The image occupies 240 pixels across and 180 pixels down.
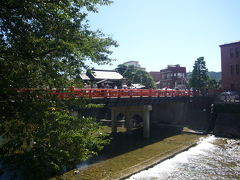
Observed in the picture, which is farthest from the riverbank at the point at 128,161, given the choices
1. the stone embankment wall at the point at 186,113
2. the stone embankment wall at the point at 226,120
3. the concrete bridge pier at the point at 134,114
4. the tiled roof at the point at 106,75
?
the tiled roof at the point at 106,75

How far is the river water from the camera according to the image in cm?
1251

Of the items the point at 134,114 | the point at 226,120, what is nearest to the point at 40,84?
the point at 134,114

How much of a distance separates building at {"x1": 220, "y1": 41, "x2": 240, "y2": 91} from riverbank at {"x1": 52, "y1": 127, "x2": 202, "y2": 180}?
20734 mm

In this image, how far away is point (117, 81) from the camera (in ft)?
122

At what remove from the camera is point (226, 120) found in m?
27.3

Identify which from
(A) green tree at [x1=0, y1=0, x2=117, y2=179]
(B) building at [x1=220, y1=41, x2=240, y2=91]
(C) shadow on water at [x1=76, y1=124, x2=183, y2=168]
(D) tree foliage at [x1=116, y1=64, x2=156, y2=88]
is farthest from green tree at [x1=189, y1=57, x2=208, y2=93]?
(A) green tree at [x1=0, y1=0, x2=117, y2=179]

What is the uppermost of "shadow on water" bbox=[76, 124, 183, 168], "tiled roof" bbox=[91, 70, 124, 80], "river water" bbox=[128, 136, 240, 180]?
"tiled roof" bbox=[91, 70, 124, 80]

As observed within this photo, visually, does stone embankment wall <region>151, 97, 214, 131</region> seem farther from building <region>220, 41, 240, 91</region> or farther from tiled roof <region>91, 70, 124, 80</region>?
tiled roof <region>91, 70, 124, 80</region>

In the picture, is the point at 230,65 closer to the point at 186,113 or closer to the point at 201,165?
the point at 186,113

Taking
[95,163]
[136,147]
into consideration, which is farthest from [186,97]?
[95,163]

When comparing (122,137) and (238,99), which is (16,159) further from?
(238,99)

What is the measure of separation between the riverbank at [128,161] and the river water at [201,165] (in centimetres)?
58

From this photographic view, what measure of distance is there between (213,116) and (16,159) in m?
29.7

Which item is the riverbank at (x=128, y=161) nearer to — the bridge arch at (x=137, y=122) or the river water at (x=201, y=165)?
the river water at (x=201, y=165)
